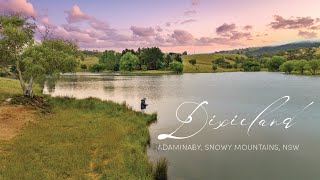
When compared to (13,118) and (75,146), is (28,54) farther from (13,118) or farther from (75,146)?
(75,146)

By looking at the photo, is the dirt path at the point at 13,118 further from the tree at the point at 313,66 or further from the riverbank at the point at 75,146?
the tree at the point at 313,66

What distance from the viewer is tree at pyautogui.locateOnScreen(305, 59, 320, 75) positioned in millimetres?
181350

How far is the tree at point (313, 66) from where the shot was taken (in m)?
181

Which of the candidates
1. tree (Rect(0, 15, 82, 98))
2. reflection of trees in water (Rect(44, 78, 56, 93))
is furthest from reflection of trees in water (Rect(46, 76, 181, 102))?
tree (Rect(0, 15, 82, 98))

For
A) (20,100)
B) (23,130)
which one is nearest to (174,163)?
(23,130)

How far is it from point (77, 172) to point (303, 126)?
93.9 ft

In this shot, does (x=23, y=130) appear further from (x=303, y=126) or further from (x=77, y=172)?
(x=303, y=126)

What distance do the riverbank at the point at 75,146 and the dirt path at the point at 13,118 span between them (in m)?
0.10

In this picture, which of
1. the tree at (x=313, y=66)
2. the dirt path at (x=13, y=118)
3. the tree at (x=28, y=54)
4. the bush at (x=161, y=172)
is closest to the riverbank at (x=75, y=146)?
the dirt path at (x=13, y=118)

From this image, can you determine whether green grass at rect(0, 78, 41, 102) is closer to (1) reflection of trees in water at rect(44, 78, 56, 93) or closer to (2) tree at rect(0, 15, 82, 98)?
(2) tree at rect(0, 15, 82, 98)

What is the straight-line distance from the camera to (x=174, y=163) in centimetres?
2564

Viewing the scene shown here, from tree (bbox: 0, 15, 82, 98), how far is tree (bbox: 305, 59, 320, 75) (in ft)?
536

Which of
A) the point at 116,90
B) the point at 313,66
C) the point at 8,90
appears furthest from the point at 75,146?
the point at 313,66

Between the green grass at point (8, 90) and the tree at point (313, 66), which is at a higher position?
the tree at point (313, 66)
